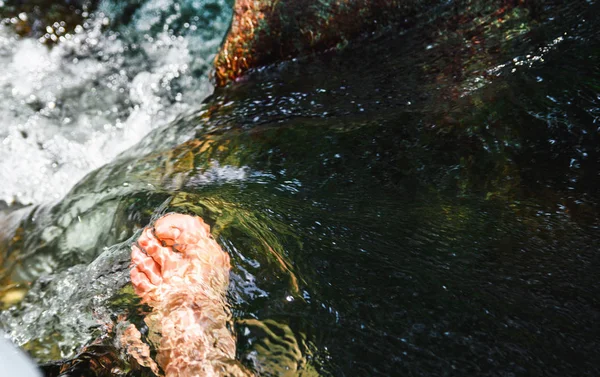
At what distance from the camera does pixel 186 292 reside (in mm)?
1684

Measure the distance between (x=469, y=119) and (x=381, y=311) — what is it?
1208 millimetres

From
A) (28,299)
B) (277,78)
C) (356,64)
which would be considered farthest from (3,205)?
(356,64)

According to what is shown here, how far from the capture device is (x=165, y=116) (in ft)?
13.8

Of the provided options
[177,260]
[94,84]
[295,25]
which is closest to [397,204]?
[177,260]

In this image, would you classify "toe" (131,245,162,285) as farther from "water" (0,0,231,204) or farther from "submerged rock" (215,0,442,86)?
"submerged rock" (215,0,442,86)

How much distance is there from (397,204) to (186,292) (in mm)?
884

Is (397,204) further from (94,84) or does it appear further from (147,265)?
(94,84)

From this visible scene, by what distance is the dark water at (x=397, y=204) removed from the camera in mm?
1535

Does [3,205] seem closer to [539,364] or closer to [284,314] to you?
[284,314]

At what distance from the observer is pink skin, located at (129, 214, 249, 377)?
152 cm

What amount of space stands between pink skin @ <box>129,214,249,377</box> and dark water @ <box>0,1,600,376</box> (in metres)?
0.06

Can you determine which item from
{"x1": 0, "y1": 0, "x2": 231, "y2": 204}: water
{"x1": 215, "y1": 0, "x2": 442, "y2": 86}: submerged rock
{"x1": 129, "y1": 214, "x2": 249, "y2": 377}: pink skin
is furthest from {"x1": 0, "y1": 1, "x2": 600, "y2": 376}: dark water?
{"x1": 0, "y1": 0, "x2": 231, "y2": 204}: water

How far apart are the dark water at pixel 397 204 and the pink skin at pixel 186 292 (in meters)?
0.06

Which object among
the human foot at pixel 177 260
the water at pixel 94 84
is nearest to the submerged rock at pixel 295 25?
the water at pixel 94 84
